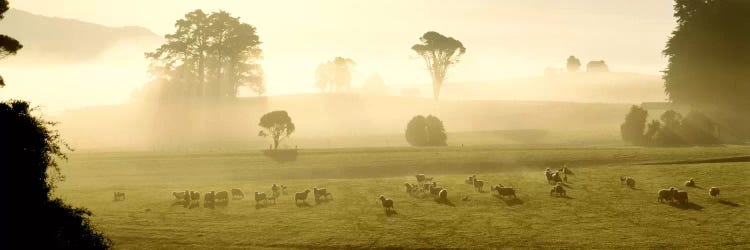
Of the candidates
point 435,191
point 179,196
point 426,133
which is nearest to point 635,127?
point 426,133

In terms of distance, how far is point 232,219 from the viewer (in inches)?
1324

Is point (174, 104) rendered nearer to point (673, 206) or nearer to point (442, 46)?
point (442, 46)

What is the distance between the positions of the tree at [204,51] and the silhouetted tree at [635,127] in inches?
2891

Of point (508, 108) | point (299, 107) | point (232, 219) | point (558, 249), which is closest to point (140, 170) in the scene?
point (232, 219)

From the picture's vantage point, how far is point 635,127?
70375mm

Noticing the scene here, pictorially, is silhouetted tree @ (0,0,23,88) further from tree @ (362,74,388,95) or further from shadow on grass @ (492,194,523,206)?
tree @ (362,74,388,95)

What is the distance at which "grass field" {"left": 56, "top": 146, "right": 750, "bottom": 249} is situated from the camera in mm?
27406

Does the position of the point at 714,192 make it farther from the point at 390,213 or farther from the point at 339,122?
the point at 339,122

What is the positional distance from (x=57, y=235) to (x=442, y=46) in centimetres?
11075

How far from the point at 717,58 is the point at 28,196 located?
91014 mm

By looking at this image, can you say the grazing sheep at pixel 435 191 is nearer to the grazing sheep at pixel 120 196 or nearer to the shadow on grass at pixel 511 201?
the shadow on grass at pixel 511 201

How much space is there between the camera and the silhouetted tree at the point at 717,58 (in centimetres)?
7969

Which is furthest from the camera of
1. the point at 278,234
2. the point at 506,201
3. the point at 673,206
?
the point at 506,201

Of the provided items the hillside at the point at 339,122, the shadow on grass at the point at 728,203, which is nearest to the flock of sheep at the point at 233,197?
the shadow on grass at the point at 728,203
